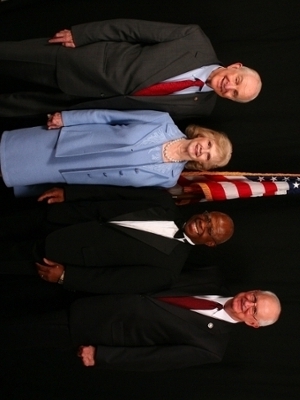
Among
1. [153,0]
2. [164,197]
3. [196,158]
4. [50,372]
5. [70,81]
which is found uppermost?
[153,0]

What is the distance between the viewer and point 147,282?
224 cm

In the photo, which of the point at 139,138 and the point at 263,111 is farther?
the point at 263,111

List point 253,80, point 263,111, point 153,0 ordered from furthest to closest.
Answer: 1. point 153,0
2. point 263,111
3. point 253,80

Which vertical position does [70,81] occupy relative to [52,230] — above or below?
above

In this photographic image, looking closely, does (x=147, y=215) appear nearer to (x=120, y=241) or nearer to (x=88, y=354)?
(x=120, y=241)

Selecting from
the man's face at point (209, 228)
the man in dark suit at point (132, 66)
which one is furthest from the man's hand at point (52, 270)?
the man in dark suit at point (132, 66)

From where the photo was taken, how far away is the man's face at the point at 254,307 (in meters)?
2.26

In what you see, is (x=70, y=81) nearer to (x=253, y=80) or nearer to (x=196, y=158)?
(x=196, y=158)

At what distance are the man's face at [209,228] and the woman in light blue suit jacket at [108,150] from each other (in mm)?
246

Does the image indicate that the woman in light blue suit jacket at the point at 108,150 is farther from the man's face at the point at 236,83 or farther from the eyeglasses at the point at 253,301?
the eyeglasses at the point at 253,301

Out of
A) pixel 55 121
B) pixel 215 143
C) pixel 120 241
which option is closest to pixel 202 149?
pixel 215 143

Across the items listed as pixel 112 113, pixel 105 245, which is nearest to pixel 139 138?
pixel 112 113

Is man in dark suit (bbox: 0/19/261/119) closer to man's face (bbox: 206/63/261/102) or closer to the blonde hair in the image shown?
man's face (bbox: 206/63/261/102)

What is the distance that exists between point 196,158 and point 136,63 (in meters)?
0.50
